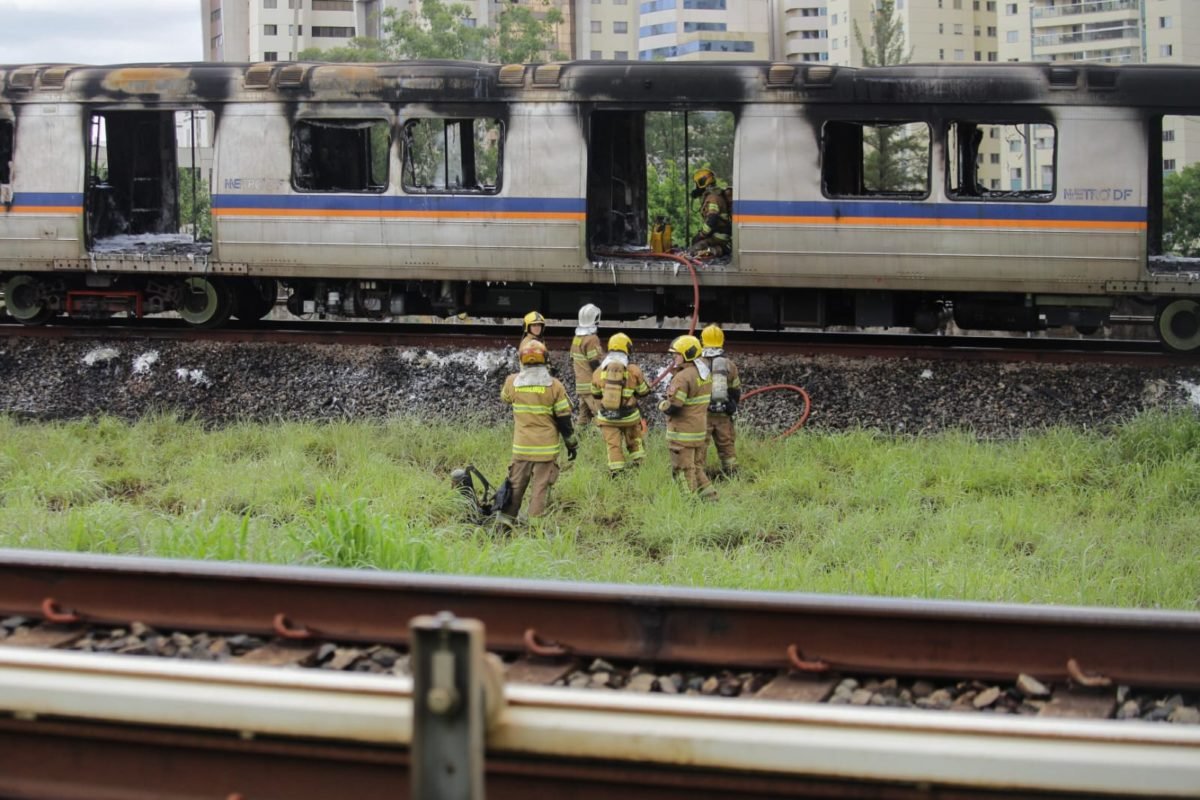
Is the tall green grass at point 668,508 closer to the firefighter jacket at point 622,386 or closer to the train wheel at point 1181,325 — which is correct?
the firefighter jacket at point 622,386

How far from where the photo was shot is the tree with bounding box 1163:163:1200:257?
998 inches

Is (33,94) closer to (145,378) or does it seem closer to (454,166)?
(145,378)

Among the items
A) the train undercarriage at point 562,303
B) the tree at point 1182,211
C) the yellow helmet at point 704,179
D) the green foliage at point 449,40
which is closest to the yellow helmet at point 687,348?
the train undercarriage at point 562,303

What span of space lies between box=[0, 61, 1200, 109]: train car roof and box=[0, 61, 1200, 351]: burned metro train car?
0.02m

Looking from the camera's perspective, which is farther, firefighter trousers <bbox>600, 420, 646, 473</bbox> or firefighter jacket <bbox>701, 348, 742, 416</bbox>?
firefighter jacket <bbox>701, 348, 742, 416</bbox>

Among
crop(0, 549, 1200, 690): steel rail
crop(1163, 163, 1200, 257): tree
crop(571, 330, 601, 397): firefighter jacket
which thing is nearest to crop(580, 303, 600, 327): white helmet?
crop(571, 330, 601, 397): firefighter jacket

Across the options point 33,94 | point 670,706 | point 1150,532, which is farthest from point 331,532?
point 33,94

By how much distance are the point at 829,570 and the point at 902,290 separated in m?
5.83

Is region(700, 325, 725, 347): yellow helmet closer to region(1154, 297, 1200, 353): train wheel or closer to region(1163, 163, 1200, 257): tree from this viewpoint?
region(1154, 297, 1200, 353): train wheel

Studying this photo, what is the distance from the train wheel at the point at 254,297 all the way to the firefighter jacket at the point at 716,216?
471cm

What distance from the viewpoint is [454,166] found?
13.8 m

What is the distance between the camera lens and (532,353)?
9.25 meters

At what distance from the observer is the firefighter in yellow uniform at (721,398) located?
10492 millimetres

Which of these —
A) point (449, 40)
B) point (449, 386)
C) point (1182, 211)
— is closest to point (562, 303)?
point (449, 386)
